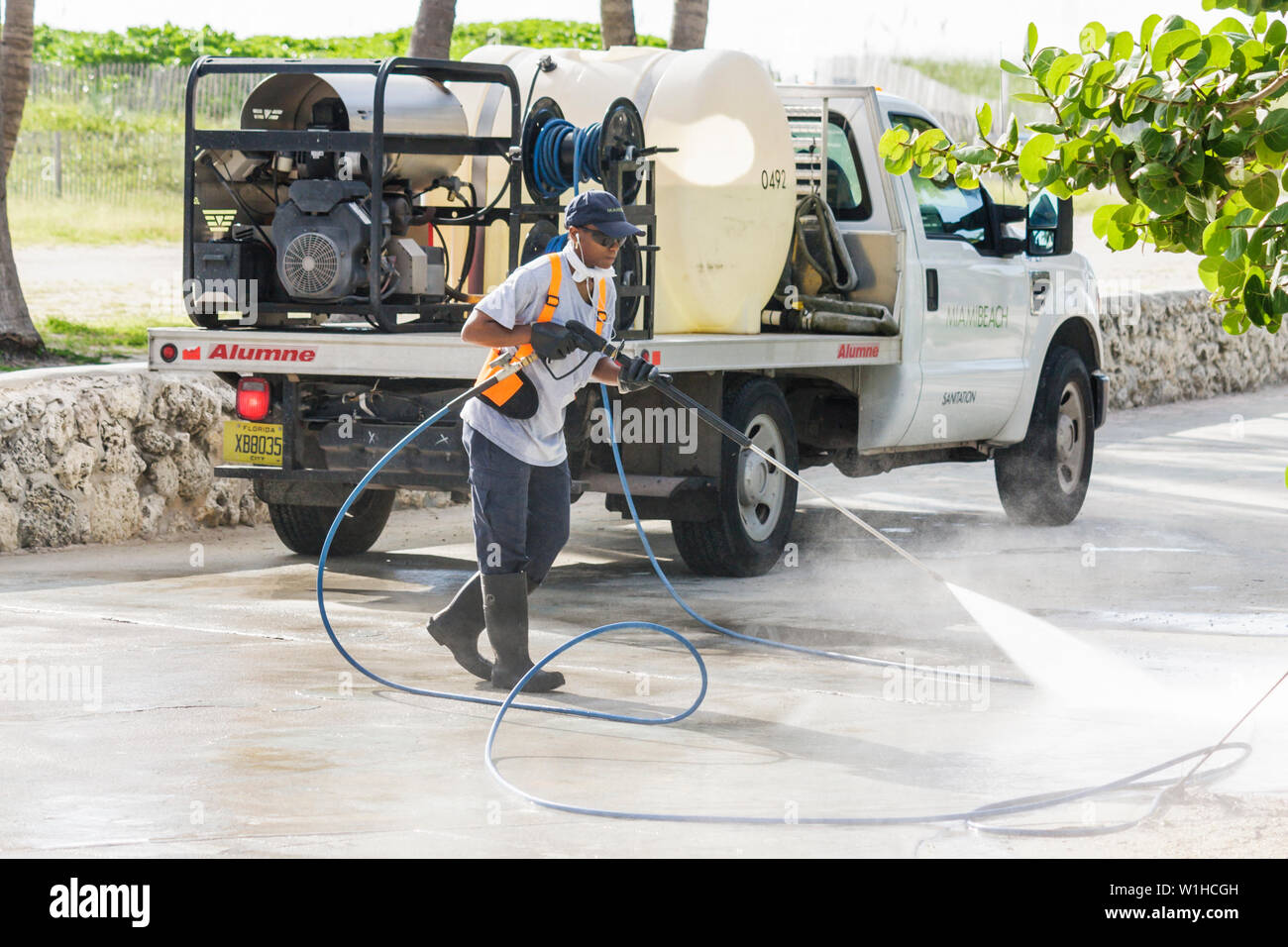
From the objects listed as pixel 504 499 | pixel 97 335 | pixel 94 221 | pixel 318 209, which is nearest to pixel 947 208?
pixel 318 209

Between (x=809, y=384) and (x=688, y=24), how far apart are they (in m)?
6.24

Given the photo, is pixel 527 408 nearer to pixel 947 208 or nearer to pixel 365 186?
pixel 365 186

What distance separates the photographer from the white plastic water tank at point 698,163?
389 inches

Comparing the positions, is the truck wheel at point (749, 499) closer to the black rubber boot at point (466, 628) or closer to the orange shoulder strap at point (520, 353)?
the black rubber boot at point (466, 628)

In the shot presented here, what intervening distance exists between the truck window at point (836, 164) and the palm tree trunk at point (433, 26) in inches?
204

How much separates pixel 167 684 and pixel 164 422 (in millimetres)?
4473

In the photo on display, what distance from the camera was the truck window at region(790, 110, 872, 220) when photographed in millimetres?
11148

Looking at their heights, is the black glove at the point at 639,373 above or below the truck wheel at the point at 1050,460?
above

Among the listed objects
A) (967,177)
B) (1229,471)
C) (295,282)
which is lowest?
(1229,471)

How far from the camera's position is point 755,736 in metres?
6.59

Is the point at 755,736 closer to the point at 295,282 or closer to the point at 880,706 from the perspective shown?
the point at 880,706

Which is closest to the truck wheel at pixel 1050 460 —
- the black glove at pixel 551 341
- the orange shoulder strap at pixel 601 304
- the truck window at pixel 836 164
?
the truck window at pixel 836 164
